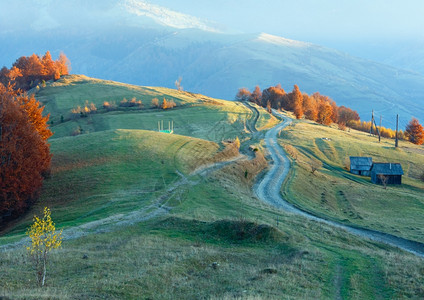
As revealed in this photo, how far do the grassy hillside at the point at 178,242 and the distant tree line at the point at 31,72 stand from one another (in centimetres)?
10663

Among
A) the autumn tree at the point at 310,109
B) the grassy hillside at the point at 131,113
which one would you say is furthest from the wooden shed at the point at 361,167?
the autumn tree at the point at 310,109

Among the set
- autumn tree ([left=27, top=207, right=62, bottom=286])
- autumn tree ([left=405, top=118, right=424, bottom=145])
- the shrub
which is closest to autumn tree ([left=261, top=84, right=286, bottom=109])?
autumn tree ([left=405, top=118, right=424, bottom=145])

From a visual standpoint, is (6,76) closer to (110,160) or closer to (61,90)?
(61,90)

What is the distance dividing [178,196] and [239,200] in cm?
687

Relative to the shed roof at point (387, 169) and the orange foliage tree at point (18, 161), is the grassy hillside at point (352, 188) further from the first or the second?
the orange foliage tree at point (18, 161)

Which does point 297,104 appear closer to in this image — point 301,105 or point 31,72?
point 301,105

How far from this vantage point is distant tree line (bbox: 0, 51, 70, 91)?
153125 millimetres

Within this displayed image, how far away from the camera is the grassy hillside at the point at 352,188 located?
47.7m

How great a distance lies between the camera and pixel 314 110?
156625 mm

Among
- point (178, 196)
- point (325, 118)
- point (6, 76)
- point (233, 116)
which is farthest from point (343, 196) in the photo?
point (6, 76)

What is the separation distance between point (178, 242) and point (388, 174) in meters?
59.2

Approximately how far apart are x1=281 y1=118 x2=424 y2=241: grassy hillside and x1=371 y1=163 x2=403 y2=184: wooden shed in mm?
1626

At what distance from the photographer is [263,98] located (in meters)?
175

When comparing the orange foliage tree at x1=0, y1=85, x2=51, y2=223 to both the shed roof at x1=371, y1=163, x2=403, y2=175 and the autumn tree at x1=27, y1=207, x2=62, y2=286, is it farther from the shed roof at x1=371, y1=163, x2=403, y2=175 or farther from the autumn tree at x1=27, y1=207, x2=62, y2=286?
the shed roof at x1=371, y1=163, x2=403, y2=175
